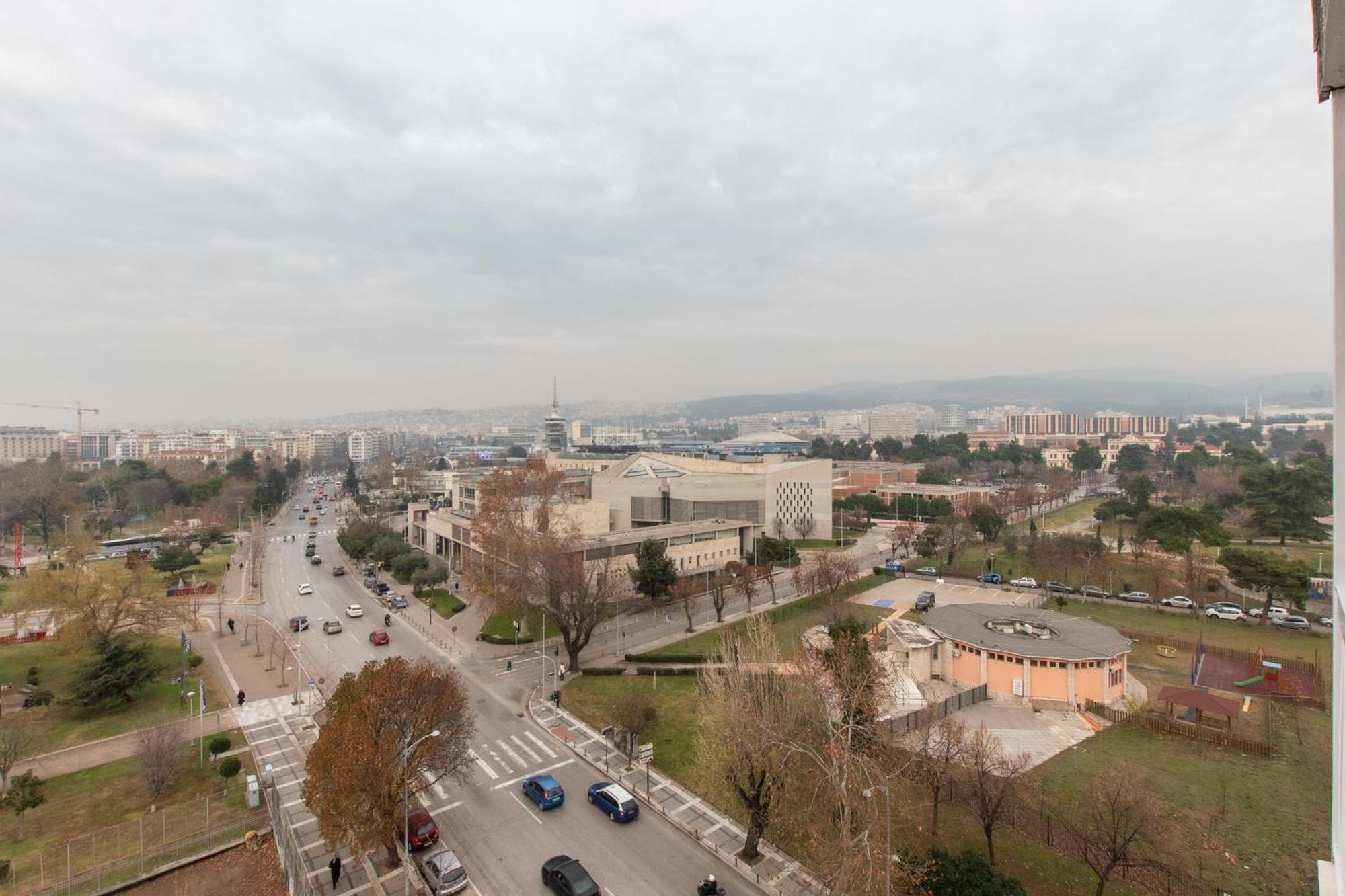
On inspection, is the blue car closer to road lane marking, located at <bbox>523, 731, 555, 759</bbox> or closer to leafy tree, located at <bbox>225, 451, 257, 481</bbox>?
road lane marking, located at <bbox>523, 731, 555, 759</bbox>

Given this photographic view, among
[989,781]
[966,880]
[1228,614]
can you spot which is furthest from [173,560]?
[1228,614]

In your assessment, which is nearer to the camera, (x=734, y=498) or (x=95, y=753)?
(x=95, y=753)

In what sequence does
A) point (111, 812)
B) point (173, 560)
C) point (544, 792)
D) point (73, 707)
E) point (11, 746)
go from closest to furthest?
1. point (544, 792)
2. point (111, 812)
3. point (11, 746)
4. point (73, 707)
5. point (173, 560)

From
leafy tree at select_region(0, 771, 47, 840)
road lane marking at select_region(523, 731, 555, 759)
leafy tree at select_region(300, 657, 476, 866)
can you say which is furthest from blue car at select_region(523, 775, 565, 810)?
leafy tree at select_region(0, 771, 47, 840)

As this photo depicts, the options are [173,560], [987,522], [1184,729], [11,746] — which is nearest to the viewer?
[11,746]

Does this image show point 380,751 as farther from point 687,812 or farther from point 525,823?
point 687,812

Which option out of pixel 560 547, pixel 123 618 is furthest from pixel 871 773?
pixel 123 618

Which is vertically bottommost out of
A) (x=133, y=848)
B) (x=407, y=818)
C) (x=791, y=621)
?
(x=791, y=621)
